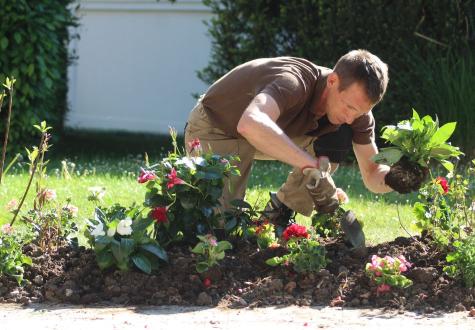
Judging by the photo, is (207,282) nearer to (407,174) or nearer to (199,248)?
(199,248)

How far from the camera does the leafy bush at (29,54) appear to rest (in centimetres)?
877

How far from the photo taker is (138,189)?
7.13 metres

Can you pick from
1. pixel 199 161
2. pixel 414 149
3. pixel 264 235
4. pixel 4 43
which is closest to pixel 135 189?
pixel 4 43

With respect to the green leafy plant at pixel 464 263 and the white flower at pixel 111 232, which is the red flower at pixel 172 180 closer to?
the white flower at pixel 111 232

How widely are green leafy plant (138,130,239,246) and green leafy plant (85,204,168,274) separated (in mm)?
118

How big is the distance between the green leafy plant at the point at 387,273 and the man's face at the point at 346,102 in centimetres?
73

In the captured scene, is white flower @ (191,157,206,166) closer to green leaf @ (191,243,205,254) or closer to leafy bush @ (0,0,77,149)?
green leaf @ (191,243,205,254)

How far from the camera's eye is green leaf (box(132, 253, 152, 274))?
3957 millimetres

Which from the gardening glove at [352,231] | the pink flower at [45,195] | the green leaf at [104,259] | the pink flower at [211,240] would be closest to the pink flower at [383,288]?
the gardening glove at [352,231]

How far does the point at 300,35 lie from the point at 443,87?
1.62m

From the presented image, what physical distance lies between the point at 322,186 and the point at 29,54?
540 cm

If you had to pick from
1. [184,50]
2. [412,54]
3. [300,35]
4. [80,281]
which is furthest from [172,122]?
[80,281]

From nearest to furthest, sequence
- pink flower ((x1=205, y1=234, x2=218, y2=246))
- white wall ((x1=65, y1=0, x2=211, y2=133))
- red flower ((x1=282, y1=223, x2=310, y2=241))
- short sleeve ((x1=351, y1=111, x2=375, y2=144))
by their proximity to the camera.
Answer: pink flower ((x1=205, y1=234, x2=218, y2=246)), red flower ((x1=282, y1=223, x2=310, y2=241)), short sleeve ((x1=351, y1=111, x2=375, y2=144)), white wall ((x1=65, y1=0, x2=211, y2=133))

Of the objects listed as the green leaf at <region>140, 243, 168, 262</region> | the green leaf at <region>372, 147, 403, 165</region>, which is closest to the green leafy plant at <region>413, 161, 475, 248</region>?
the green leaf at <region>372, 147, 403, 165</region>
